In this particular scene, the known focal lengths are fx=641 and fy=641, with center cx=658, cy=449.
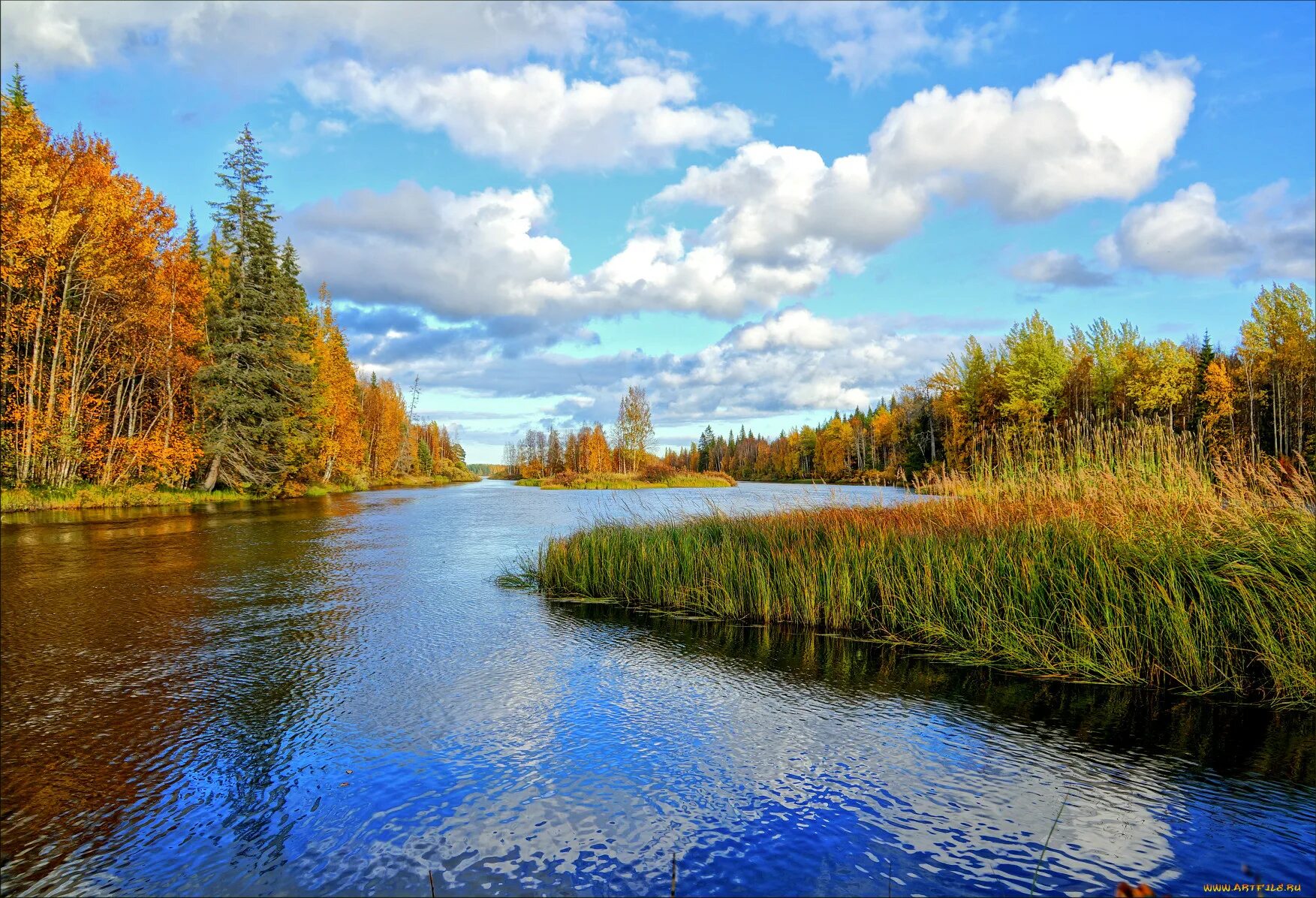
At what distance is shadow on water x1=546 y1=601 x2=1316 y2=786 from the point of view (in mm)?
5164

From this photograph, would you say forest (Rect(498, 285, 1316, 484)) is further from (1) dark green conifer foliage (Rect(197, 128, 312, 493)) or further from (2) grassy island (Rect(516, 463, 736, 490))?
(1) dark green conifer foliage (Rect(197, 128, 312, 493))

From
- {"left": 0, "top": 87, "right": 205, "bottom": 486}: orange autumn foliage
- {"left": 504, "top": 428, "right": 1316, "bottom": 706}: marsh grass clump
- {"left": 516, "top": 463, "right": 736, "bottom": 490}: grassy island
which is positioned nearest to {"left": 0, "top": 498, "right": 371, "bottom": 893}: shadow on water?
{"left": 504, "top": 428, "right": 1316, "bottom": 706}: marsh grass clump

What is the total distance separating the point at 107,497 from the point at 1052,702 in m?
31.7

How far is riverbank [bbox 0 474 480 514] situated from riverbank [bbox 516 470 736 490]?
2907 cm

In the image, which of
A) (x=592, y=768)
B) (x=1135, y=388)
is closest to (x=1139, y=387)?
(x=1135, y=388)

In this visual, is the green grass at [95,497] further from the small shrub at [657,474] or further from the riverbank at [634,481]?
the small shrub at [657,474]

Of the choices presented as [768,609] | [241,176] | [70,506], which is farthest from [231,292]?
[768,609]

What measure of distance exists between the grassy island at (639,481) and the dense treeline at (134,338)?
24527 millimetres

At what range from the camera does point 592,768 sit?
16.0 ft

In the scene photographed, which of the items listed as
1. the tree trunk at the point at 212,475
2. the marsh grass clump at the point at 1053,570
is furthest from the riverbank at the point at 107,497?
the marsh grass clump at the point at 1053,570

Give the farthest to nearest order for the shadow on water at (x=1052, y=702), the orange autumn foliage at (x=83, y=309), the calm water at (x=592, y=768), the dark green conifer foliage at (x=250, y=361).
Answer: the dark green conifer foliage at (x=250, y=361) < the orange autumn foliage at (x=83, y=309) < the shadow on water at (x=1052, y=702) < the calm water at (x=592, y=768)

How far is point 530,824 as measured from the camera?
405 centimetres

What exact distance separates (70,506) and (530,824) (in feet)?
93.3

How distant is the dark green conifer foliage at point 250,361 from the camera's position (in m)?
31.7
